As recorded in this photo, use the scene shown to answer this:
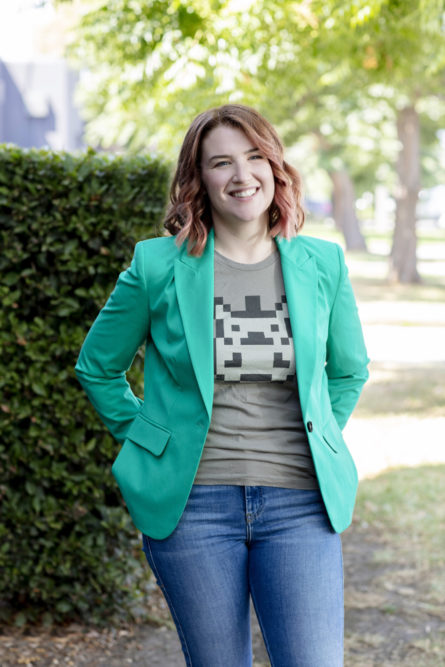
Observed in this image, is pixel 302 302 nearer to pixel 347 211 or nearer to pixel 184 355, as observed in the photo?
pixel 184 355

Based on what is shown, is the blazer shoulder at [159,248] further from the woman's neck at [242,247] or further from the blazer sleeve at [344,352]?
the blazer sleeve at [344,352]

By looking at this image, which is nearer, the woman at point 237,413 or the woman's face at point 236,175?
the woman at point 237,413

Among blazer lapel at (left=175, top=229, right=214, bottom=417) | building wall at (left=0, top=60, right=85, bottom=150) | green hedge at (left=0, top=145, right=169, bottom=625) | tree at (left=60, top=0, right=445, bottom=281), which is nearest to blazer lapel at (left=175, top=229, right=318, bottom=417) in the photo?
blazer lapel at (left=175, top=229, right=214, bottom=417)

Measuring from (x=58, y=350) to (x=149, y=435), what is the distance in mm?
1679

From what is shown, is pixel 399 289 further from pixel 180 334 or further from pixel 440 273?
pixel 180 334

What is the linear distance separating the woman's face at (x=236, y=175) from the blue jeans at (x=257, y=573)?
2.62 ft

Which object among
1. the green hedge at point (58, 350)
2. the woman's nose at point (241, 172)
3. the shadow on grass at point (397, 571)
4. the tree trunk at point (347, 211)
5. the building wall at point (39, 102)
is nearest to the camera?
the woman's nose at point (241, 172)

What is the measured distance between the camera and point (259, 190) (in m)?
2.57

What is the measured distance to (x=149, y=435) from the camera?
2568mm

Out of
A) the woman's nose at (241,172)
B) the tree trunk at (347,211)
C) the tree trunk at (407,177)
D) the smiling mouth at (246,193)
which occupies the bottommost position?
the smiling mouth at (246,193)

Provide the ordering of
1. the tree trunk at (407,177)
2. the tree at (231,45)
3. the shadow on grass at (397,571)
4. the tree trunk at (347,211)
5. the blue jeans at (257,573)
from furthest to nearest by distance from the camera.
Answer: the tree trunk at (347,211) < the tree trunk at (407,177) < the tree at (231,45) < the shadow on grass at (397,571) < the blue jeans at (257,573)

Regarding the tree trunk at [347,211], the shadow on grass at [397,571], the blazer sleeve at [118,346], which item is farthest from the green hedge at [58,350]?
the tree trunk at [347,211]

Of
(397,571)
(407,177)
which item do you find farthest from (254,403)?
(407,177)

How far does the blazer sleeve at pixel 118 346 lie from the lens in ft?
8.55
